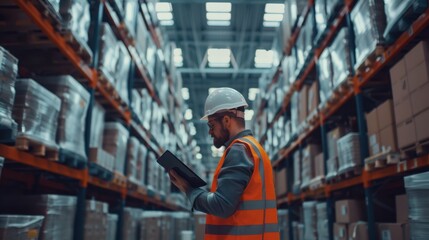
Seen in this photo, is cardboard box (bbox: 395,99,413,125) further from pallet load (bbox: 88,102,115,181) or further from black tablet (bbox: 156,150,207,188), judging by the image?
pallet load (bbox: 88,102,115,181)

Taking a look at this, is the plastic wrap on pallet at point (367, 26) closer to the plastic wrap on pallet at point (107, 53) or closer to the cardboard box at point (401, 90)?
the cardboard box at point (401, 90)

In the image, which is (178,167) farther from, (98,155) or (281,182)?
(281,182)

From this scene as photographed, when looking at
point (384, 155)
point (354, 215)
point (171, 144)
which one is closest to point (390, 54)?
point (384, 155)

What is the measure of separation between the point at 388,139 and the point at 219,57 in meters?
10.9

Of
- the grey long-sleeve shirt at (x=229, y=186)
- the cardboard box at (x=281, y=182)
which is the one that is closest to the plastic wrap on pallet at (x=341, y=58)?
the grey long-sleeve shirt at (x=229, y=186)

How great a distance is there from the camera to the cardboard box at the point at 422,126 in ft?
9.84

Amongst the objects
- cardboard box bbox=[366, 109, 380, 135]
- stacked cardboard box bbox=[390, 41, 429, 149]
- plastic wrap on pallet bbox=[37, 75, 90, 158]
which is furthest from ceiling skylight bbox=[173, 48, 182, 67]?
stacked cardboard box bbox=[390, 41, 429, 149]

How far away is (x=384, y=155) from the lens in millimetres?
3748

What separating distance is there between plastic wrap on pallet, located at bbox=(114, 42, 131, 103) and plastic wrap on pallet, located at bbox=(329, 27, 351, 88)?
281cm

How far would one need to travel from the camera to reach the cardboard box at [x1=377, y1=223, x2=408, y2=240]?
3658 mm

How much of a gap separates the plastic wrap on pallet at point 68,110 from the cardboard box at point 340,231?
10.2 ft

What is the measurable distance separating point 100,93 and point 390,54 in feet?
10.5

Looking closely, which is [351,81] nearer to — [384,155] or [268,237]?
[384,155]

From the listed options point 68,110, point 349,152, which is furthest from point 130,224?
point 349,152
